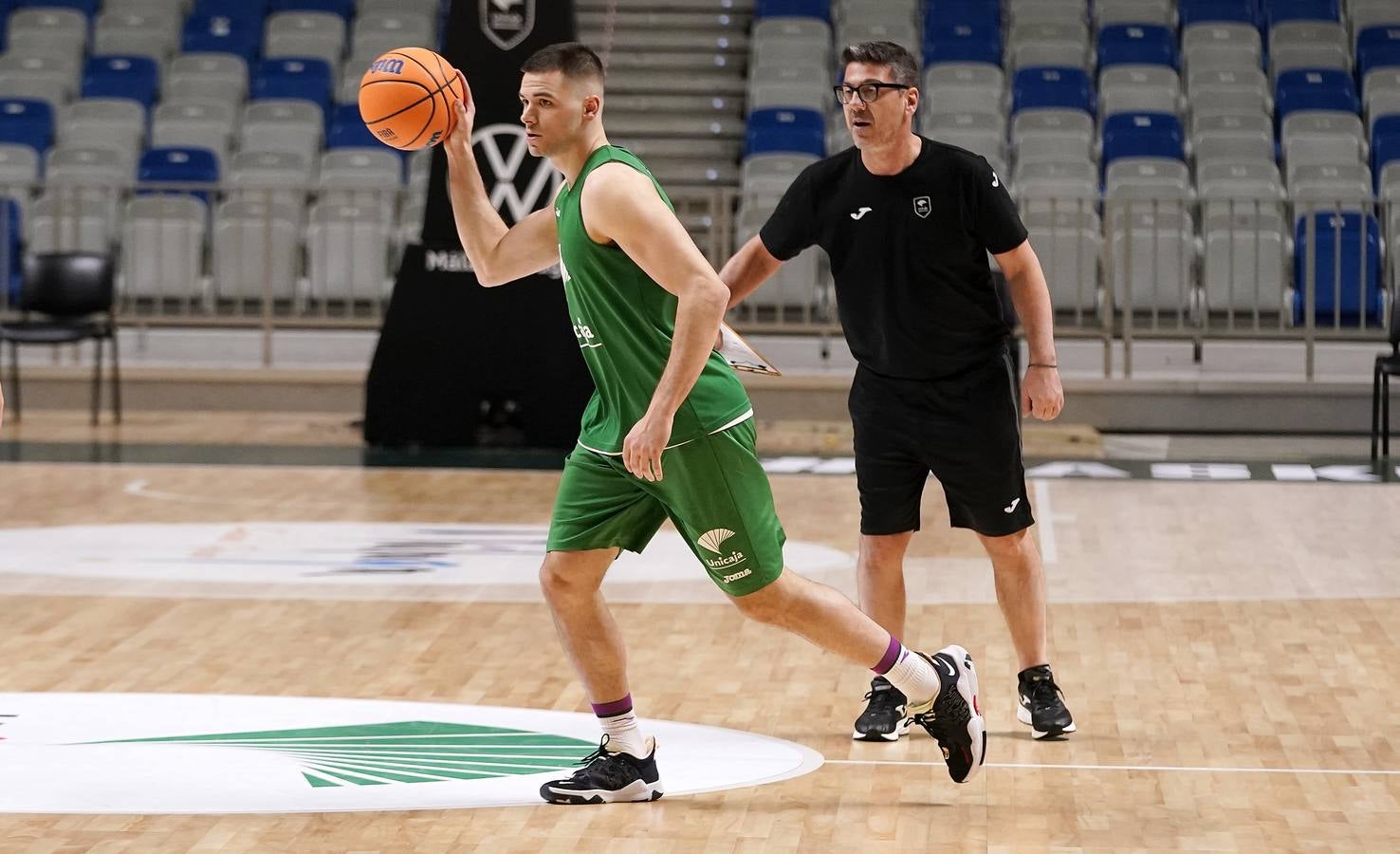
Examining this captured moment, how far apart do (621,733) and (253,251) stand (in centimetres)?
980

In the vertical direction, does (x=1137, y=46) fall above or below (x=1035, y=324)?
above

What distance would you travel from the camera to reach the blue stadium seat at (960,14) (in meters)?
15.7

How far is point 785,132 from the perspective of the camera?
1442 centimetres

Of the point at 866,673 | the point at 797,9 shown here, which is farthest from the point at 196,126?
the point at 866,673

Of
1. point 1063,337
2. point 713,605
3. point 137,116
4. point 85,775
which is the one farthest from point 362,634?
point 137,116

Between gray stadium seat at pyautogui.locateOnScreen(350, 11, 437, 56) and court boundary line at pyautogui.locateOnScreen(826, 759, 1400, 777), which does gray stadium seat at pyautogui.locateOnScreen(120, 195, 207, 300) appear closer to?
gray stadium seat at pyautogui.locateOnScreen(350, 11, 437, 56)

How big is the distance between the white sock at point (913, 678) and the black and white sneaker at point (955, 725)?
2cm

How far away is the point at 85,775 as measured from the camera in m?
4.39

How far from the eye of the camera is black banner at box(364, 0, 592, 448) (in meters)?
10.4

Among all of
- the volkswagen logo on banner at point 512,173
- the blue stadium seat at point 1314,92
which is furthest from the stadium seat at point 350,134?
the blue stadium seat at point 1314,92

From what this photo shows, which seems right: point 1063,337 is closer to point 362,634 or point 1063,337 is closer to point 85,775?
point 362,634

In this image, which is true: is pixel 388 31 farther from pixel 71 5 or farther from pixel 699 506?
pixel 699 506

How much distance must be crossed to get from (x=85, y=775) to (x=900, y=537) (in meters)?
2.05

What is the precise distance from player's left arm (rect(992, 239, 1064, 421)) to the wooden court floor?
2.79ft
